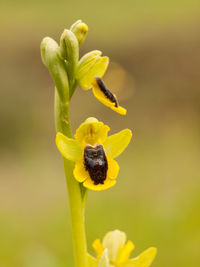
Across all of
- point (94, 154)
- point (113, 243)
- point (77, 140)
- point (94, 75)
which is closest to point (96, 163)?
point (94, 154)

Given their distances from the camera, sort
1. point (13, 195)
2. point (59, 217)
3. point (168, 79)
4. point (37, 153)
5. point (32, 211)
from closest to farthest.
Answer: point (59, 217), point (32, 211), point (13, 195), point (37, 153), point (168, 79)

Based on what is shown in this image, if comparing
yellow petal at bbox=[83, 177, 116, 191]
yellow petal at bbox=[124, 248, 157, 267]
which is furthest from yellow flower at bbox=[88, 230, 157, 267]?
yellow petal at bbox=[83, 177, 116, 191]

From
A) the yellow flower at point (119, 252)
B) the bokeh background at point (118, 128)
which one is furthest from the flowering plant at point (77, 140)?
the bokeh background at point (118, 128)

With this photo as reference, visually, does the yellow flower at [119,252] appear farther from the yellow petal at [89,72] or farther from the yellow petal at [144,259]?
the yellow petal at [89,72]

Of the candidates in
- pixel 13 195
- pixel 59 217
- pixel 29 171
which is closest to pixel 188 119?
pixel 29 171

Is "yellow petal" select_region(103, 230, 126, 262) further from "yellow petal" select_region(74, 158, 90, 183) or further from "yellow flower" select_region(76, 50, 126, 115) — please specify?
"yellow flower" select_region(76, 50, 126, 115)

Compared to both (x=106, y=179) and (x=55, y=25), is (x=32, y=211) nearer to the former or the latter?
(x=106, y=179)

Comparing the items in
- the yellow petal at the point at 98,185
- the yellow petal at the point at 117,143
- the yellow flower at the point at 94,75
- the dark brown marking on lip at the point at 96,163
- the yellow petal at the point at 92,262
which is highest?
the yellow flower at the point at 94,75
